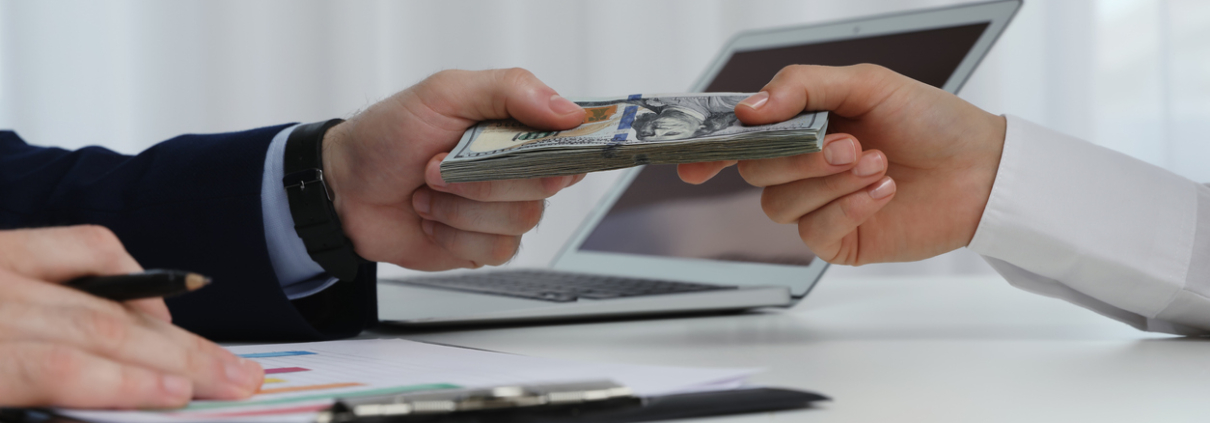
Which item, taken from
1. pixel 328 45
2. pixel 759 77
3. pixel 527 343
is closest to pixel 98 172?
pixel 527 343

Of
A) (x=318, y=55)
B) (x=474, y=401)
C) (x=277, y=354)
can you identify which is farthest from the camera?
(x=318, y=55)

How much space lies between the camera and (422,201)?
847 millimetres

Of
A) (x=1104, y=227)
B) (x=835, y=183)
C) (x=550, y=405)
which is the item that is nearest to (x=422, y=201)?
(x=835, y=183)

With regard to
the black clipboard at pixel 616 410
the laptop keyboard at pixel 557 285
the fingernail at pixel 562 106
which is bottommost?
the laptop keyboard at pixel 557 285

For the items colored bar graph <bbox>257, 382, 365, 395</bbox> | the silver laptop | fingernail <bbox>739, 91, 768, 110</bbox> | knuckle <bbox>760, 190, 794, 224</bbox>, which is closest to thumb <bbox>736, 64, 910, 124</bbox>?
fingernail <bbox>739, 91, 768, 110</bbox>

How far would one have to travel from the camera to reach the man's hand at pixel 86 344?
13.8 inches

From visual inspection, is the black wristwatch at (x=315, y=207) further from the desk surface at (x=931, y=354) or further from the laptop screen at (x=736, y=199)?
the laptop screen at (x=736, y=199)

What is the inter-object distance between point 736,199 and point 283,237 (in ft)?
2.11

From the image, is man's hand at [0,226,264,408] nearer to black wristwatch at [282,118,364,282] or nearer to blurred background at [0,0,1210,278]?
black wristwatch at [282,118,364,282]

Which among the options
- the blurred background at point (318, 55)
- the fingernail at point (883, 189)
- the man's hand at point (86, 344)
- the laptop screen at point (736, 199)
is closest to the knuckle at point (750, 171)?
the fingernail at point (883, 189)

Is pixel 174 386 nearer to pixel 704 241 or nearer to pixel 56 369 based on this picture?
pixel 56 369

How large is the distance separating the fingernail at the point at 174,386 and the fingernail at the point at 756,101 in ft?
1.41

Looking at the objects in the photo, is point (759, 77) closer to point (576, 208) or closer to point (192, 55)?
point (576, 208)

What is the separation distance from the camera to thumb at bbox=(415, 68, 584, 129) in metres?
0.67
